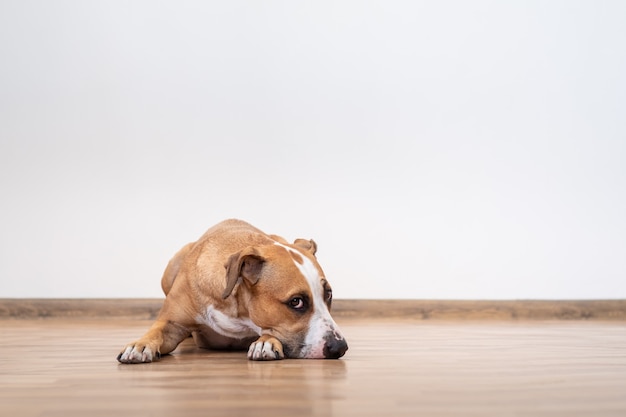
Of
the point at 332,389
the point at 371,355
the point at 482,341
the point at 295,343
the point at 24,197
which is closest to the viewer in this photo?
the point at 332,389

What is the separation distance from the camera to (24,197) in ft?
16.0

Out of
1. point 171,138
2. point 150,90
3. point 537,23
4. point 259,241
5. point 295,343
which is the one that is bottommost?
point 295,343

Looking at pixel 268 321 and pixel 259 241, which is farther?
→ pixel 259 241

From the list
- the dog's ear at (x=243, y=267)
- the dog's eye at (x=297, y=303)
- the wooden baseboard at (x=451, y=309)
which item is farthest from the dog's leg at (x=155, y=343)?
the wooden baseboard at (x=451, y=309)

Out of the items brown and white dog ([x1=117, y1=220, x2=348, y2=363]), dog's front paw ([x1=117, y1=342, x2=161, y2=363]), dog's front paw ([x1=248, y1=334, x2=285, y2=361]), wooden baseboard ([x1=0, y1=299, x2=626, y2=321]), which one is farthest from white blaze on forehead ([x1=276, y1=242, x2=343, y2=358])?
wooden baseboard ([x1=0, y1=299, x2=626, y2=321])

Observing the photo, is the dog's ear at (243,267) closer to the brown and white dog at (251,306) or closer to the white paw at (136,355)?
the brown and white dog at (251,306)

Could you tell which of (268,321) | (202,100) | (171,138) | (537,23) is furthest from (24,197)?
(537,23)

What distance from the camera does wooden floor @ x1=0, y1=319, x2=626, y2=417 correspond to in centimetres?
144

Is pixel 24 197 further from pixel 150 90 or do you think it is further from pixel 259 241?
pixel 259 241

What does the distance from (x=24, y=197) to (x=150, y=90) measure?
3.96 feet

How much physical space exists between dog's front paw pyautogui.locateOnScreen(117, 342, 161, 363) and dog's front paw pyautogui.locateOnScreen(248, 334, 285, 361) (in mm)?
347

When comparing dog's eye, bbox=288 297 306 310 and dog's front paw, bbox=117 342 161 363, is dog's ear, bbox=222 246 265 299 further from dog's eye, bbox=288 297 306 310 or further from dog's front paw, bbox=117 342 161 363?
dog's front paw, bbox=117 342 161 363

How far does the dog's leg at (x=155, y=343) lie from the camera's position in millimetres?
2305

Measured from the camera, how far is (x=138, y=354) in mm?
2309
